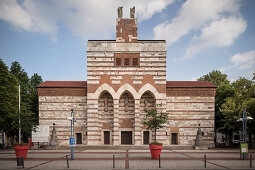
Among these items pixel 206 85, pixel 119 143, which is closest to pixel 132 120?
pixel 119 143

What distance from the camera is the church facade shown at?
113 feet

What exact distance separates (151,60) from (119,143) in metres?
12.8

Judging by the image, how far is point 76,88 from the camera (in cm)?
3509

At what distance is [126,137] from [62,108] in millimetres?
10274

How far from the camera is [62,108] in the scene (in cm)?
3481

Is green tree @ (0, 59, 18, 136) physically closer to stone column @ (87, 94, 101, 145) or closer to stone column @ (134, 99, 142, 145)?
stone column @ (87, 94, 101, 145)

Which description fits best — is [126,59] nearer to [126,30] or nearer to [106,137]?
[126,30]

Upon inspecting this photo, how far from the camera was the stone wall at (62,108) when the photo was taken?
114 ft

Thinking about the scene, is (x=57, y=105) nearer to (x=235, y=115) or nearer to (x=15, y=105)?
(x=15, y=105)

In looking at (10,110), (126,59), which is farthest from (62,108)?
(126,59)

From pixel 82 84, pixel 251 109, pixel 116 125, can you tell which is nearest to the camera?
pixel 251 109

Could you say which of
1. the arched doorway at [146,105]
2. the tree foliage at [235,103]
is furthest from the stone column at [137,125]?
the tree foliage at [235,103]

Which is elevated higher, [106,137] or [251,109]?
[251,109]

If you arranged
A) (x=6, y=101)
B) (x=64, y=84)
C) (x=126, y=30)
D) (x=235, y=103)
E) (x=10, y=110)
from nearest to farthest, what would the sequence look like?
(x=6, y=101)
(x=10, y=110)
(x=235, y=103)
(x=126, y=30)
(x=64, y=84)
